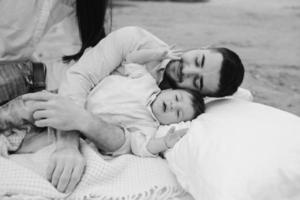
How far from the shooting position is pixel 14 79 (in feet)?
4.54

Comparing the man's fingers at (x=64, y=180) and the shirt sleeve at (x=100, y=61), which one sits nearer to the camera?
the man's fingers at (x=64, y=180)

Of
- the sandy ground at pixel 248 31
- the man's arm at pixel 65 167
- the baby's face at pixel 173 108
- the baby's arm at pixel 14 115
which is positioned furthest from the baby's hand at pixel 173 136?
the sandy ground at pixel 248 31

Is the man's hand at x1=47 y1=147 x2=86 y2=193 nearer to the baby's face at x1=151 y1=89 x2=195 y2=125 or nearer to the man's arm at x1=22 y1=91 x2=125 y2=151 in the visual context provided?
the man's arm at x1=22 y1=91 x2=125 y2=151

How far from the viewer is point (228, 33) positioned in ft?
13.7

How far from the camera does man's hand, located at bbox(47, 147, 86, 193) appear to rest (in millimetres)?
1128

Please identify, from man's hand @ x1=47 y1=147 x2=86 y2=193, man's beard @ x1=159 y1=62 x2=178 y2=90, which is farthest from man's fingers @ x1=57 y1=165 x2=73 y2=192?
man's beard @ x1=159 y1=62 x2=178 y2=90

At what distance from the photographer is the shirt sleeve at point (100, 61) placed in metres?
1.41

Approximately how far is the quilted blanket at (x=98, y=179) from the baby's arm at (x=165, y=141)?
3cm

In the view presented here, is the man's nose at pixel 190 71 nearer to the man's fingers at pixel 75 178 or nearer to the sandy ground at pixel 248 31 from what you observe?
the man's fingers at pixel 75 178

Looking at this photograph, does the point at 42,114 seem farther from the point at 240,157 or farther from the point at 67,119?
the point at 240,157

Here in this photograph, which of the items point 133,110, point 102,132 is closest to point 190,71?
point 133,110

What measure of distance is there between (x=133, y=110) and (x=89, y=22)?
37 centimetres

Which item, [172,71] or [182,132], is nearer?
[182,132]

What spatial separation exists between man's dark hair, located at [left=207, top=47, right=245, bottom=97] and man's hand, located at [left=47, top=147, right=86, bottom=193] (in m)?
0.50
